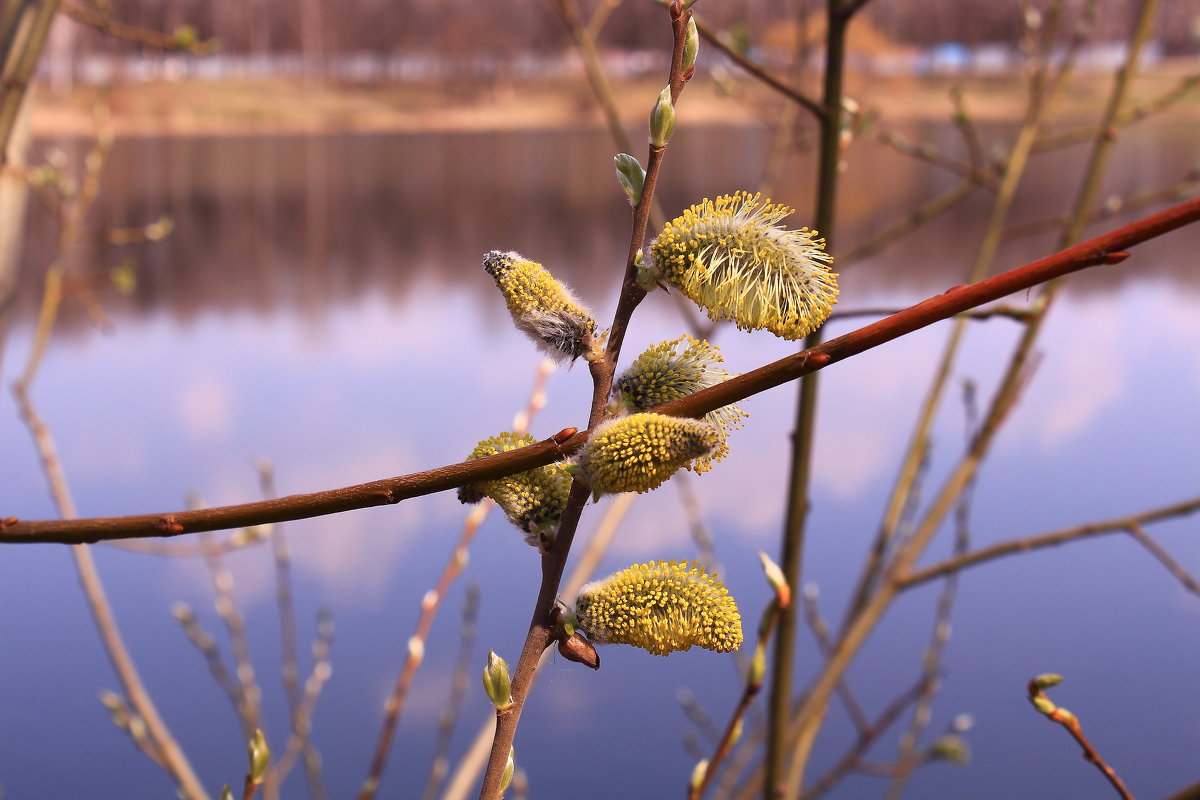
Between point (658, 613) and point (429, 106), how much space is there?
634 centimetres

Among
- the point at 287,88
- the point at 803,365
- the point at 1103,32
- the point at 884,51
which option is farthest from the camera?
the point at 287,88

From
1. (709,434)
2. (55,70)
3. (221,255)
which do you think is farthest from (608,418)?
(55,70)

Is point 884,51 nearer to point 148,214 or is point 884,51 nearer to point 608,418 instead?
point 148,214

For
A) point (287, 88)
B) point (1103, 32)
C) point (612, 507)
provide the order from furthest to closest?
point (287, 88)
point (1103, 32)
point (612, 507)

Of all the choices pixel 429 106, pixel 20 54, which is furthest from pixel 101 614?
pixel 429 106

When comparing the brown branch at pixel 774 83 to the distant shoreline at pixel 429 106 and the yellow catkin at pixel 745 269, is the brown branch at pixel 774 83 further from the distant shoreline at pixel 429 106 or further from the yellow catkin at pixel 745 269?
the distant shoreline at pixel 429 106

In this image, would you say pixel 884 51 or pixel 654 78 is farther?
pixel 654 78

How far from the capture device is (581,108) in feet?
18.1

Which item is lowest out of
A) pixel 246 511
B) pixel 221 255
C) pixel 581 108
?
pixel 246 511

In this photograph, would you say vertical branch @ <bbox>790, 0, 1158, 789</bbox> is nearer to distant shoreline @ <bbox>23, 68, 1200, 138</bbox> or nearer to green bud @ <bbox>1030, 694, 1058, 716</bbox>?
green bud @ <bbox>1030, 694, 1058, 716</bbox>

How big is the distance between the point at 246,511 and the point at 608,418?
8 cm

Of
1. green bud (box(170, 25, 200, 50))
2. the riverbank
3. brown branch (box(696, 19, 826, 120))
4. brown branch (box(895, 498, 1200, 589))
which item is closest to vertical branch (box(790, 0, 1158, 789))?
brown branch (box(895, 498, 1200, 589))

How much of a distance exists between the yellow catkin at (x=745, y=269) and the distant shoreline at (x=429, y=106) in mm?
5318

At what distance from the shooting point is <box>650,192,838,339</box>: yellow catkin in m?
0.24
